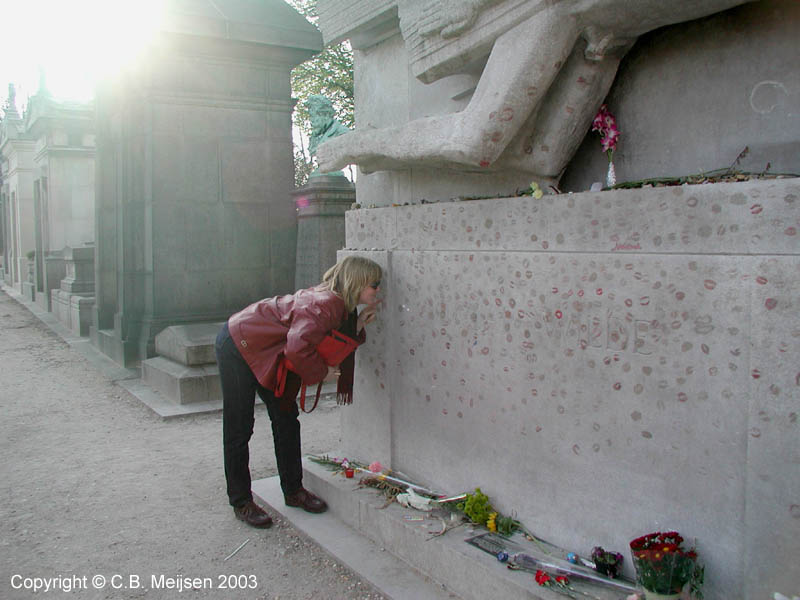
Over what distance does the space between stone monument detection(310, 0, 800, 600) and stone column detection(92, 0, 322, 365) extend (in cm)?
535

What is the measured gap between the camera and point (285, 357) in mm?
3670

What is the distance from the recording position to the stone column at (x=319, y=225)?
349 inches

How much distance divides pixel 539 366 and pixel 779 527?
1077 mm

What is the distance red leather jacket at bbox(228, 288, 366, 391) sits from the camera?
11.4 feet

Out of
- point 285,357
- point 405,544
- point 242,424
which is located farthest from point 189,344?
point 405,544

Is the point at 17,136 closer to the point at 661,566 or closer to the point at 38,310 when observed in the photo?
the point at 38,310

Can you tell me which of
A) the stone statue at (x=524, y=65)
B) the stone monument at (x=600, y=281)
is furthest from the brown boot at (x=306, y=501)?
the stone statue at (x=524, y=65)

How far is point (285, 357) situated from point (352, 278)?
54cm

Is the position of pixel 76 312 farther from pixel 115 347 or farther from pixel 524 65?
pixel 524 65

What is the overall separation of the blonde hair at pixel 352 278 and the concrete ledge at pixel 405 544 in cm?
106

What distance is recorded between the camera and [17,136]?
19.9m

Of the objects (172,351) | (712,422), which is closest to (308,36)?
(172,351)

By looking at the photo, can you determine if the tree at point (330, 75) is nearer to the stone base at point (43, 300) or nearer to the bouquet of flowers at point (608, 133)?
the stone base at point (43, 300)

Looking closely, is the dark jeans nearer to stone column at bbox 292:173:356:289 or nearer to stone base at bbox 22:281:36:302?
stone column at bbox 292:173:356:289
